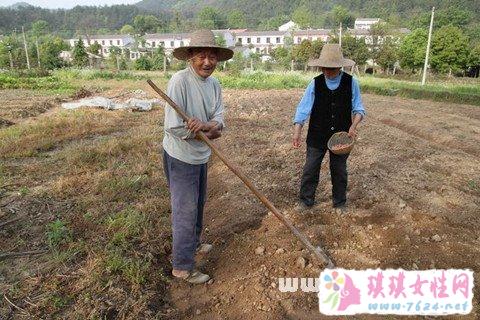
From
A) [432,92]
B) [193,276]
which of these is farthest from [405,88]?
[193,276]

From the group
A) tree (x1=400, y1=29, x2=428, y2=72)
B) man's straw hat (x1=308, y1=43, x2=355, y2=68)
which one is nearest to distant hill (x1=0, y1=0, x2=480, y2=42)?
tree (x1=400, y1=29, x2=428, y2=72)

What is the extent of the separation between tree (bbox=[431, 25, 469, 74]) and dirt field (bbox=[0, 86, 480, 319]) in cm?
2493

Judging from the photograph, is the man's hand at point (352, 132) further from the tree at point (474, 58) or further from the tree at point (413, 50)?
the tree at point (474, 58)

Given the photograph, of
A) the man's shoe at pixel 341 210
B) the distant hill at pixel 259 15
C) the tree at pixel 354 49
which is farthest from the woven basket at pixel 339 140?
the distant hill at pixel 259 15

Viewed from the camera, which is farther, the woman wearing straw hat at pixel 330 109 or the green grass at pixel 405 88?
the green grass at pixel 405 88

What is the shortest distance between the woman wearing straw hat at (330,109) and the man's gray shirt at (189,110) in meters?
1.06

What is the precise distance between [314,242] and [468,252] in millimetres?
1186

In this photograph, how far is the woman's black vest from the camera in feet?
10.6

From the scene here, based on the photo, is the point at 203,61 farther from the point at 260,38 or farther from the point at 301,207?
the point at 260,38

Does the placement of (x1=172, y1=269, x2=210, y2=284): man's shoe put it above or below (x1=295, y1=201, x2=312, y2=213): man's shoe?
below

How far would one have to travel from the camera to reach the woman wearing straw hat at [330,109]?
10.5 feet

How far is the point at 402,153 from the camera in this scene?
580 centimetres

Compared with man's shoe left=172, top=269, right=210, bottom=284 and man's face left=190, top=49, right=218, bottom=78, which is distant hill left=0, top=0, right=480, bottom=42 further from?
man's shoe left=172, top=269, right=210, bottom=284

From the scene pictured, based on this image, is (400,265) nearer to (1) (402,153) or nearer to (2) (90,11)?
(1) (402,153)
